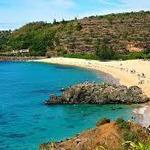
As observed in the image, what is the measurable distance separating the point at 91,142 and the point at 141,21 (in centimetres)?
13501

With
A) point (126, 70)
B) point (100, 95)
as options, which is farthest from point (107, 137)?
point (126, 70)

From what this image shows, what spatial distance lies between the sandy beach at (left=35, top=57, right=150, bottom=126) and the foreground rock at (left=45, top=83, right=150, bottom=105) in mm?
2728

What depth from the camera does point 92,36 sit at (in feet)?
501

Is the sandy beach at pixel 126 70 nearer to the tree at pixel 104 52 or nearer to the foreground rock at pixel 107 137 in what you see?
the tree at pixel 104 52

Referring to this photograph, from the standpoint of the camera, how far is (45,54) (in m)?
162

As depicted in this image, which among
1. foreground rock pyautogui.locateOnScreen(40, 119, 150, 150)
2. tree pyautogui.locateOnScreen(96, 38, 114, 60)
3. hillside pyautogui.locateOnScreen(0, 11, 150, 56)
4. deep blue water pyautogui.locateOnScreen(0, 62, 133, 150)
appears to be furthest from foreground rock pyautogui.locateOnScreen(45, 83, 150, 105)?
hillside pyautogui.locateOnScreen(0, 11, 150, 56)

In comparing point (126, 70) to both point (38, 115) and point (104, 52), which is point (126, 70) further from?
point (38, 115)

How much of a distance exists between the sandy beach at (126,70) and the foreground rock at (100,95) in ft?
8.95

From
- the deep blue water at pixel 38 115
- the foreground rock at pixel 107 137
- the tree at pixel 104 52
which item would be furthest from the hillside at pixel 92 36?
the foreground rock at pixel 107 137

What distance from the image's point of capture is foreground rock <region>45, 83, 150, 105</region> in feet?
198

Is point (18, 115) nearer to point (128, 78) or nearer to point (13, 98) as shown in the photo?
point (13, 98)

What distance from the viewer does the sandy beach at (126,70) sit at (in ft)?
236

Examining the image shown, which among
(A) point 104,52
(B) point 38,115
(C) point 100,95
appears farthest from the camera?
(A) point 104,52

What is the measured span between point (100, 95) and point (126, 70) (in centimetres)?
4254
